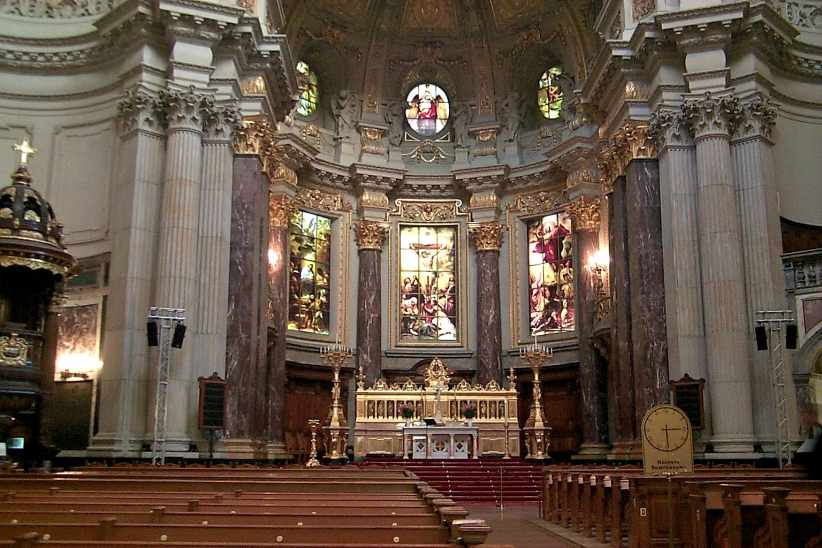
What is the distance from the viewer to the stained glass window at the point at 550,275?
28.2m

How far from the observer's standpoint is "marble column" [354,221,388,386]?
2836 centimetres

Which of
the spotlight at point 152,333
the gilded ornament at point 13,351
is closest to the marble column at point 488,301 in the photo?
the spotlight at point 152,333

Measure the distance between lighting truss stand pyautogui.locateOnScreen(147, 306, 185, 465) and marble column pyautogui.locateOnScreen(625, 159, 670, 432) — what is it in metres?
10.3

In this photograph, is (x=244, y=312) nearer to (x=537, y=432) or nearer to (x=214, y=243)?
(x=214, y=243)

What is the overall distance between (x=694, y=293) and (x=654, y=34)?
6076 millimetres

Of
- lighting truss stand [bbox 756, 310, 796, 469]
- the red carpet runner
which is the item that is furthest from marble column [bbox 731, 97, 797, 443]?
the red carpet runner

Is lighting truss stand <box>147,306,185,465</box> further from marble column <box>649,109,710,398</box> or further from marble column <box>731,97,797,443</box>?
marble column <box>731,97,797,443</box>

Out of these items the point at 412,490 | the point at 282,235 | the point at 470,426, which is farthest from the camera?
the point at 282,235

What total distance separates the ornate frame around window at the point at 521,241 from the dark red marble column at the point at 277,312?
796cm

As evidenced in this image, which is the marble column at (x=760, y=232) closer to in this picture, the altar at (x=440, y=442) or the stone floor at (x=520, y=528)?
the stone floor at (x=520, y=528)

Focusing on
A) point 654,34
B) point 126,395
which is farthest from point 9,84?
point 654,34

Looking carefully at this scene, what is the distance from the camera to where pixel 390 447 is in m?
23.3

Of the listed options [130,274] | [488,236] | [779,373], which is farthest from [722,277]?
[130,274]

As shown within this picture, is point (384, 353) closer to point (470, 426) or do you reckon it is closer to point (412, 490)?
point (470, 426)
